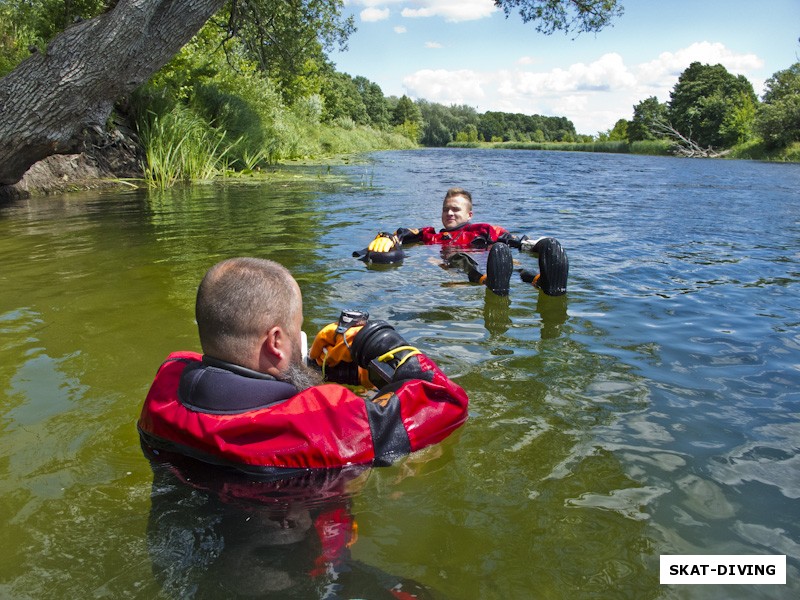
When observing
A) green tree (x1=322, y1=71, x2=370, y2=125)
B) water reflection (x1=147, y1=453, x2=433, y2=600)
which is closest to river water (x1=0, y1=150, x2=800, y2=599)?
water reflection (x1=147, y1=453, x2=433, y2=600)

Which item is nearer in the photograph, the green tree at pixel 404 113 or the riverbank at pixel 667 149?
the riverbank at pixel 667 149

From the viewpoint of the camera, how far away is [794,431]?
2994 mm

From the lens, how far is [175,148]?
13.9 meters

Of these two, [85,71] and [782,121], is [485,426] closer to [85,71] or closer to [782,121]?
[85,71]

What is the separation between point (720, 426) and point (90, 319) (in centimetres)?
419

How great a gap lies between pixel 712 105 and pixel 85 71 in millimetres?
56620

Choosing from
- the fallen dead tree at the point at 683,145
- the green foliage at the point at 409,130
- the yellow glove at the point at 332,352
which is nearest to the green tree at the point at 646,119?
the fallen dead tree at the point at 683,145

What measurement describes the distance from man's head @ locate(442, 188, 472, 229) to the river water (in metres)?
0.69

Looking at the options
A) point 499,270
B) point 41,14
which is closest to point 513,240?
point 499,270

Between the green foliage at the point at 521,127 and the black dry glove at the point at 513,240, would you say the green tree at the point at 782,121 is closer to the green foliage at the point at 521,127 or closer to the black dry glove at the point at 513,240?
the black dry glove at the point at 513,240

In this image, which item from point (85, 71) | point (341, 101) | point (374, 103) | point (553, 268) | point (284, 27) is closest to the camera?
point (553, 268)

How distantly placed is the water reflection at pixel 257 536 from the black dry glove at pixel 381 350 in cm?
45

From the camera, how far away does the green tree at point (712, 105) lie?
50.4m

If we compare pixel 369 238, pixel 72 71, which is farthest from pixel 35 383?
pixel 72 71
